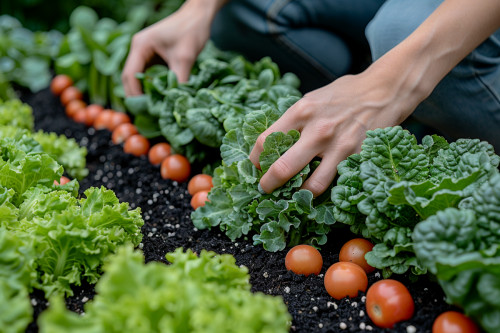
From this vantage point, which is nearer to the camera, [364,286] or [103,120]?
[364,286]

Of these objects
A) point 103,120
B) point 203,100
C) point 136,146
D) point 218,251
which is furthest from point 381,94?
point 103,120

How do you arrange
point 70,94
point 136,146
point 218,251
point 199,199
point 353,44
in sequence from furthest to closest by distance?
point 70,94 < point 353,44 < point 136,146 < point 199,199 < point 218,251

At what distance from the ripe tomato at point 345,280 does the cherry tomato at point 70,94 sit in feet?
10.2

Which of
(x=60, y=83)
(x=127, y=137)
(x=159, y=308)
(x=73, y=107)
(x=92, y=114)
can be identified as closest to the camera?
(x=159, y=308)

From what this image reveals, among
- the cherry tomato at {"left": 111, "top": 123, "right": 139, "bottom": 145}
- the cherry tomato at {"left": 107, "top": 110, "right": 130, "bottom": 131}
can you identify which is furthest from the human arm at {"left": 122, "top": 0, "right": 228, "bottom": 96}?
the cherry tomato at {"left": 107, "top": 110, "right": 130, "bottom": 131}

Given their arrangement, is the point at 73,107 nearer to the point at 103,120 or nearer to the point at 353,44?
the point at 103,120

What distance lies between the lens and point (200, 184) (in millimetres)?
2863

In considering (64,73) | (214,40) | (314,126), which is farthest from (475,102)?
(64,73)

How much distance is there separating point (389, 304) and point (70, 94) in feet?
11.3

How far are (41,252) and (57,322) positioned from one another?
623 mm

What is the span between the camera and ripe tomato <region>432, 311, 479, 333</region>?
65.7 inches

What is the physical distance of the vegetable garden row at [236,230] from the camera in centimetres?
148

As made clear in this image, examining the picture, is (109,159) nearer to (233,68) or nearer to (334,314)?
(233,68)

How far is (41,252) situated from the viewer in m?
1.89
